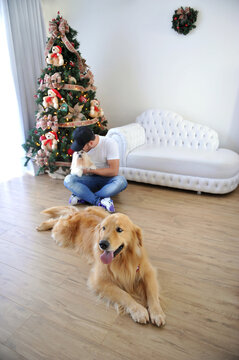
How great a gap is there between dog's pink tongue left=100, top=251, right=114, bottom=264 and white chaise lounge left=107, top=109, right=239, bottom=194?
1.88 metres

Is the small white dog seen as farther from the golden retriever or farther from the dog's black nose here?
the dog's black nose

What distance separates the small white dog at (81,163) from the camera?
2.41 meters

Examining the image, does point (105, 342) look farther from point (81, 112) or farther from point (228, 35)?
point (228, 35)

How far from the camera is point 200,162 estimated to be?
2.87 meters

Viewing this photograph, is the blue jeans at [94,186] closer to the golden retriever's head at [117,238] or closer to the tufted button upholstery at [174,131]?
the golden retriever's head at [117,238]

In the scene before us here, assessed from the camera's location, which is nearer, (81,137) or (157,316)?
(157,316)

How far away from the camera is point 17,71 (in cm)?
377

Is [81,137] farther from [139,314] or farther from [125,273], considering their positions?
[139,314]

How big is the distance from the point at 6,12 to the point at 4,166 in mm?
2243

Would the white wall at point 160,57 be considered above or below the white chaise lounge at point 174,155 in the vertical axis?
above

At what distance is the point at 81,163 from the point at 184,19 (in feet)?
8.54

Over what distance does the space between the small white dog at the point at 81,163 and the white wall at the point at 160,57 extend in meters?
2.10

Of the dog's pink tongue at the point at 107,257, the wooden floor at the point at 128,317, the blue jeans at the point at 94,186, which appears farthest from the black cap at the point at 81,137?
the dog's pink tongue at the point at 107,257

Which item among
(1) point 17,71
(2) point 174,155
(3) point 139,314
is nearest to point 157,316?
(3) point 139,314
